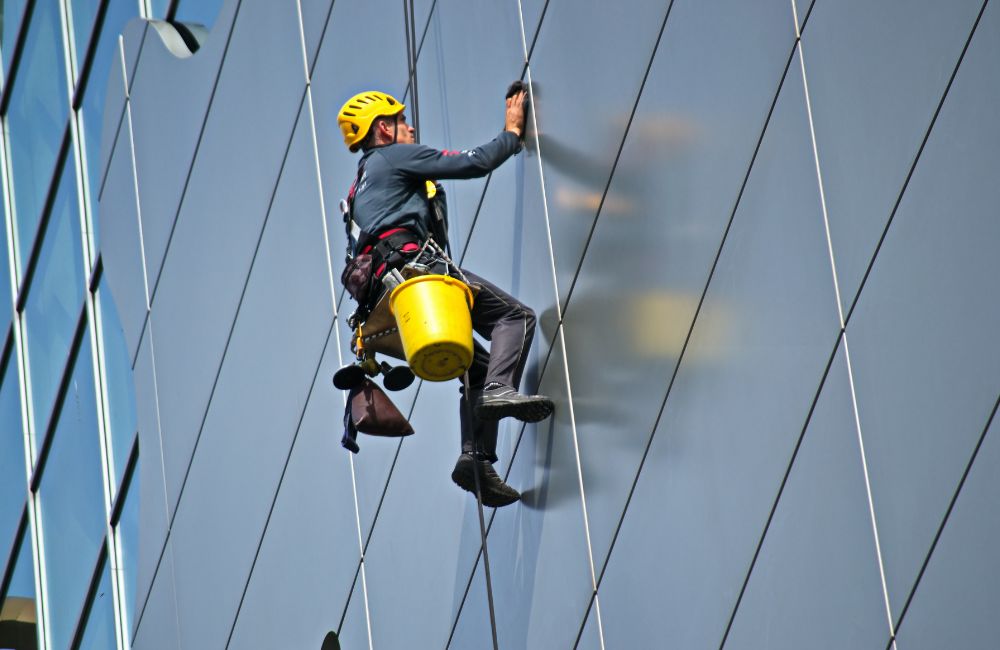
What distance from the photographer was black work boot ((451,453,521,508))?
8516 mm

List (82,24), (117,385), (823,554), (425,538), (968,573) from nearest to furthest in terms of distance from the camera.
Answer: (968,573)
(823,554)
(425,538)
(117,385)
(82,24)

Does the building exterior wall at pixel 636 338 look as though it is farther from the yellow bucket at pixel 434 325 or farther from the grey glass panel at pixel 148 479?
the yellow bucket at pixel 434 325

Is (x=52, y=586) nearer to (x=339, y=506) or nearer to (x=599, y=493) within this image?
(x=339, y=506)

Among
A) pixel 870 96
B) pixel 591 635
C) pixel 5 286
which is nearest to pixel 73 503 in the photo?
pixel 5 286

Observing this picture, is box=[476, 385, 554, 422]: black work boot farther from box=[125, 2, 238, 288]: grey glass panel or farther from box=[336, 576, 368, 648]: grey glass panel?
box=[125, 2, 238, 288]: grey glass panel

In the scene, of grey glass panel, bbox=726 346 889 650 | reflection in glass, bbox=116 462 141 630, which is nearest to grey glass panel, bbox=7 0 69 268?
reflection in glass, bbox=116 462 141 630

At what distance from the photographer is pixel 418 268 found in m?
8.29

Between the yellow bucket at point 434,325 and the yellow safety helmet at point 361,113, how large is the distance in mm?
1287

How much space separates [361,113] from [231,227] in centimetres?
354

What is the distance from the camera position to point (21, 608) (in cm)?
1599

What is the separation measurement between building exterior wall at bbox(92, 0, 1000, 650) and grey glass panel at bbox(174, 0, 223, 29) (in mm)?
578

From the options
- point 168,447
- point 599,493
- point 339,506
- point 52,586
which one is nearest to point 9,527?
point 52,586

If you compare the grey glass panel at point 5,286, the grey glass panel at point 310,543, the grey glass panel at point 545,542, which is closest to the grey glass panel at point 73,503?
the grey glass panel at point 5,286

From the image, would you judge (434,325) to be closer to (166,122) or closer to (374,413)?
(374,413)
